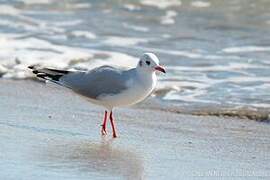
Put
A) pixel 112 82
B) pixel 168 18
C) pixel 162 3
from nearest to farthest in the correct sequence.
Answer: pixel 112 82
pixel 168 18
pixel 162 3

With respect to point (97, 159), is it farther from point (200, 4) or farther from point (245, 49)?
point (200, 4)

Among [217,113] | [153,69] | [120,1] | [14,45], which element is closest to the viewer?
[153,69]

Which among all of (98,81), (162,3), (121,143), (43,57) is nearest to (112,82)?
(98,81)

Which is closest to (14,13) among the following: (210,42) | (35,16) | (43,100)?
(35,16)

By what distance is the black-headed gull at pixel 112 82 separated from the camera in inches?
279

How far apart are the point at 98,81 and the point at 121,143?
896mm

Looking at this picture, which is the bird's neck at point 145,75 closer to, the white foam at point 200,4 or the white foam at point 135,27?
the white foam at point 135,27

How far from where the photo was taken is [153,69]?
23.4 feet

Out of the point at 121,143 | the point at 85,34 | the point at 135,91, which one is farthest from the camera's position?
the point at 85,34

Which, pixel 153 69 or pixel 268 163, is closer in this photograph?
pixel 268 163

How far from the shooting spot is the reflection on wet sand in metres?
5.58

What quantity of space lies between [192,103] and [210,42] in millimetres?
3298

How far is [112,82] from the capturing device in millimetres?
7207

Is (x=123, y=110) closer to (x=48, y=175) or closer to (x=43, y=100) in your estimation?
(x=43, y=100)
